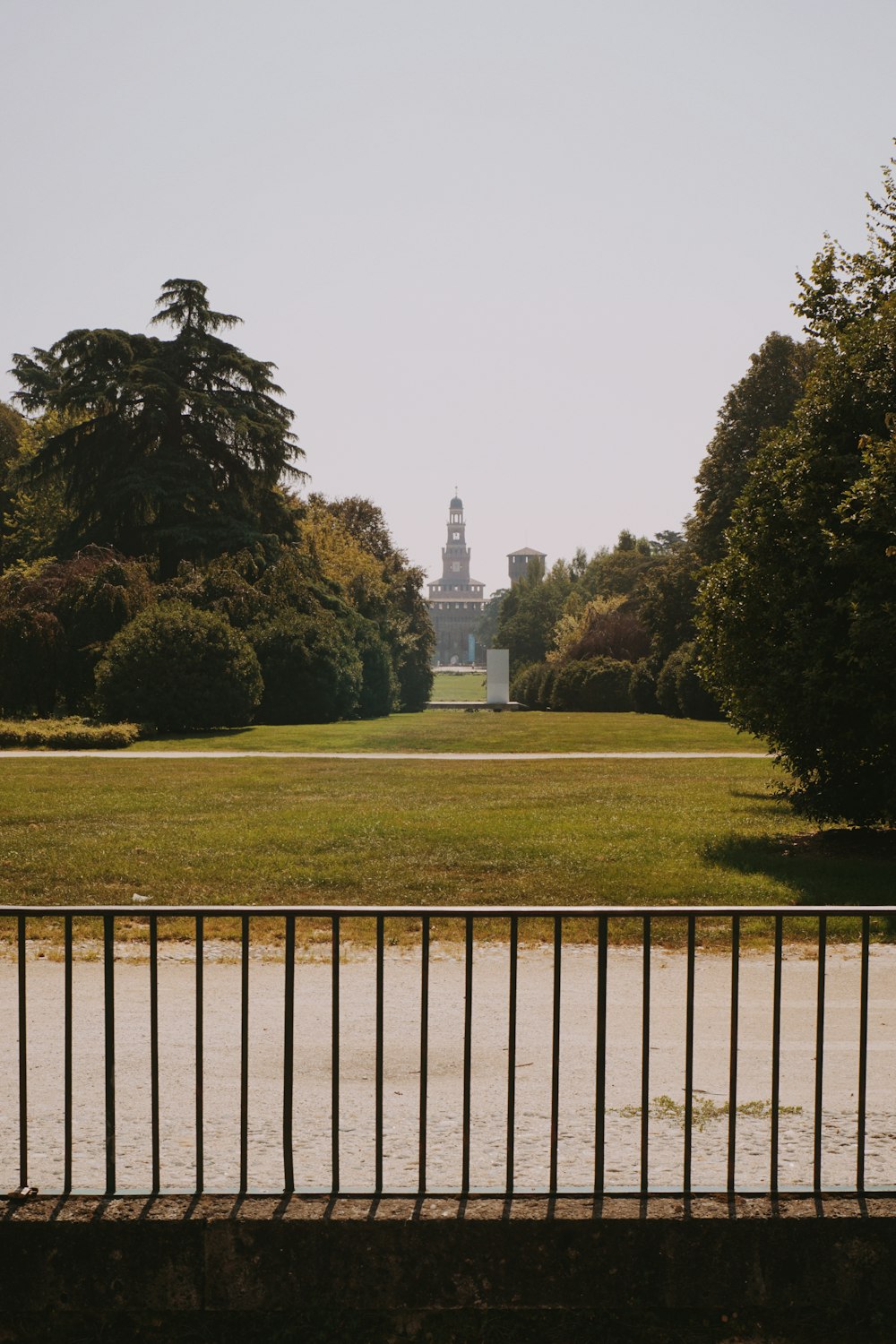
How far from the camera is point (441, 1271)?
3.73 meters

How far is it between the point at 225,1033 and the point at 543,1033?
1.65 meters

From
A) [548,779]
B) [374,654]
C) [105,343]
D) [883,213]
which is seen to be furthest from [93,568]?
[883,213]

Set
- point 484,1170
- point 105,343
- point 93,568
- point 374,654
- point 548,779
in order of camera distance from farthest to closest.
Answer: point 374,654, point 105,343, point 93,568, point 548,779, point 484,1170

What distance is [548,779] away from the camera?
66.5 feet

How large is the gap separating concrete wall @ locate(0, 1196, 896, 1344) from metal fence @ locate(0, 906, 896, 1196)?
0.17 metres

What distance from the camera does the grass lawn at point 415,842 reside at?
11.0 m

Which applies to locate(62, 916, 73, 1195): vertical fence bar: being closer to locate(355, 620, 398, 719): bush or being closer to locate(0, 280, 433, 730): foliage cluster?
locate(0, 280, 433, 730): foliage cluster

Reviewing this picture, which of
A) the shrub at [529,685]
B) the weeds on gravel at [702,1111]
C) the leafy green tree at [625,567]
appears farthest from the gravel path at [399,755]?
the leafy green tree at [625,567]

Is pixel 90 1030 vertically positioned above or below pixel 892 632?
below

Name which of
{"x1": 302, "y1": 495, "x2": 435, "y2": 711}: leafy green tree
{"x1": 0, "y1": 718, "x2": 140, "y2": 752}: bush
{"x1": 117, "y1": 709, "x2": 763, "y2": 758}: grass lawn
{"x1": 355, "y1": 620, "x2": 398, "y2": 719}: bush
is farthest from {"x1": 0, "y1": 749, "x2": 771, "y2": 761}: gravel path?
{"x1": 302, "y1": 495, "x2": 435, "y2": 711}: leafy green tree

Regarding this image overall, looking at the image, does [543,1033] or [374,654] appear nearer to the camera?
[543,1033]

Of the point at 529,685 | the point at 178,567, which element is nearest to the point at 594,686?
the point at 529,685

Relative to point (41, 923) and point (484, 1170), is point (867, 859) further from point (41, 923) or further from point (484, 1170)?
point (484, 1170)

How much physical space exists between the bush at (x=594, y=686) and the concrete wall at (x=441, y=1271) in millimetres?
41336
